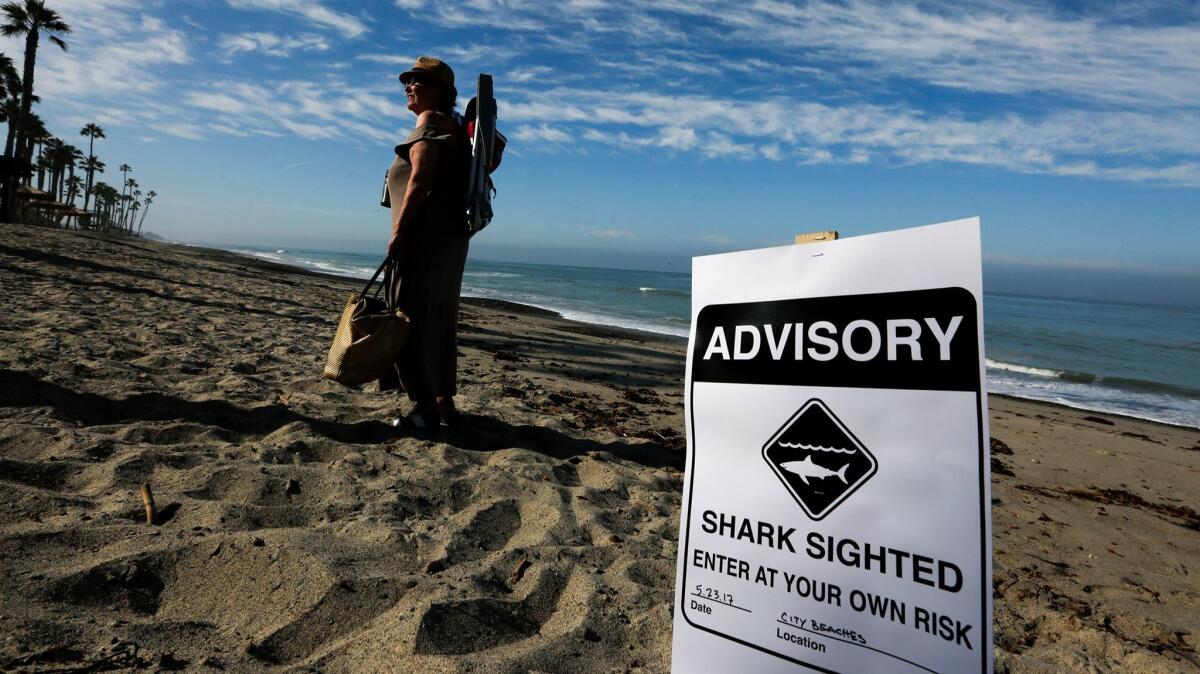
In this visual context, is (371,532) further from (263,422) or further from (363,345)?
(263,422)

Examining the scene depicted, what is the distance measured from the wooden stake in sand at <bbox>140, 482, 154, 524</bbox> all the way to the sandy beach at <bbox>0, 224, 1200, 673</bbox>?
0.04 metres

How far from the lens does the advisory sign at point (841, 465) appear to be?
1258 millimetres

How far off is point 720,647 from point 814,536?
0.38m

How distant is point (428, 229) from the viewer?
146 inches

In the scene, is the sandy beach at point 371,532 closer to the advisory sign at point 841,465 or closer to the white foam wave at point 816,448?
the advisory sign at point 841,465

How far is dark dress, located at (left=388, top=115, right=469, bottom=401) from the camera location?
3709mm

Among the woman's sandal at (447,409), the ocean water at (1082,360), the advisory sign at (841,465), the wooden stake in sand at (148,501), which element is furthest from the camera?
the ocean water at (1082,360)

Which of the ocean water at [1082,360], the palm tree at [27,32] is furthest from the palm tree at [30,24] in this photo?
the ocean water at [1082,360]

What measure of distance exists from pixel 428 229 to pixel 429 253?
A: 14cm

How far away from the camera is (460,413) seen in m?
4.42

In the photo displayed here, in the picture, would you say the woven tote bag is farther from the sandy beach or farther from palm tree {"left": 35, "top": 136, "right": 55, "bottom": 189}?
palm tree {"left": 35, "top": 136, "right": 55, "bottom": 189}

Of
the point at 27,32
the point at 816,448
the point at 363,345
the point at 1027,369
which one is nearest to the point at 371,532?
the point at 363,345

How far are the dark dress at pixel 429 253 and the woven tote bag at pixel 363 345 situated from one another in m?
0.26

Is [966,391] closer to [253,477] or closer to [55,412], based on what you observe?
[253,477]
